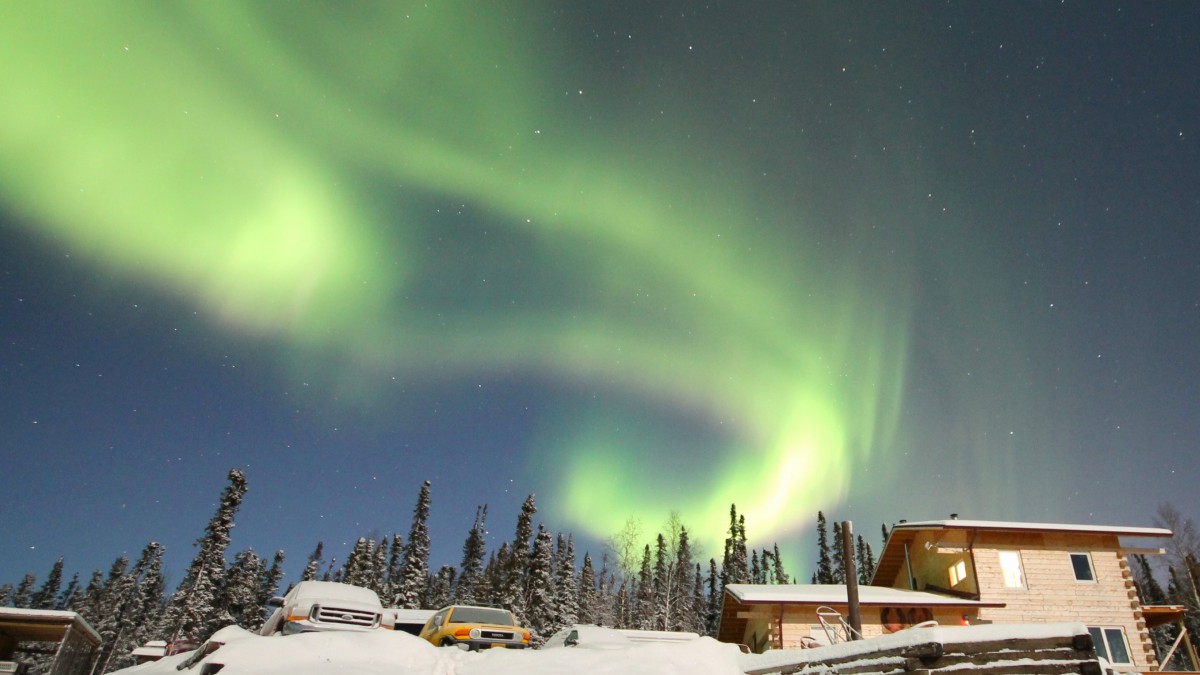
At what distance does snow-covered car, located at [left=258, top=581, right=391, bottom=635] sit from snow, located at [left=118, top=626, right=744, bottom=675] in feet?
13.9

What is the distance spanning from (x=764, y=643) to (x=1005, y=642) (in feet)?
81.4

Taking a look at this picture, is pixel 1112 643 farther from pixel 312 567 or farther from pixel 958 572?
pixel 312 567

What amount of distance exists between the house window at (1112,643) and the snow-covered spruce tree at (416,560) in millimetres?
56238

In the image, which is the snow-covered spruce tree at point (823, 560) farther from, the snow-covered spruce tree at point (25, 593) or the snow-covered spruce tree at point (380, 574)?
the snow-covered spruce tree at point (25, 593)

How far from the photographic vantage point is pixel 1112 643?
2689cm

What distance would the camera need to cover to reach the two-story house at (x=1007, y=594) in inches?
1029

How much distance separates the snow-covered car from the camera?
42.1ft

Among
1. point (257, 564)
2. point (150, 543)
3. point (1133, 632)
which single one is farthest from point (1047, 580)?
point (150, 543)

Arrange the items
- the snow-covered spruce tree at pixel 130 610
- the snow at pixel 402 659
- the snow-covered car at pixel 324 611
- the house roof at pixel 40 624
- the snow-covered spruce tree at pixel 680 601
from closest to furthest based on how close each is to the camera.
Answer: the snow at pixel 402 659, the snow-covered car at pixel 324 611, the house roof at pixel 40 624, the snow-covered spruce tree at pixel 130 610, the snow-covered spruce tree at pixel 680 601

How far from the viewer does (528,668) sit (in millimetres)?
8180

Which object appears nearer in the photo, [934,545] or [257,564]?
[934,545]

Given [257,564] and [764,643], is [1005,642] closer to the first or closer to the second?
[764,643]

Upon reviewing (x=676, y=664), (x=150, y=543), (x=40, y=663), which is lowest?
(x=40, y=663)

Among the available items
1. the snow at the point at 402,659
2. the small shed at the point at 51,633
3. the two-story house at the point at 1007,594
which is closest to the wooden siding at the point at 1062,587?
the two-story house at the point at 1007,594
